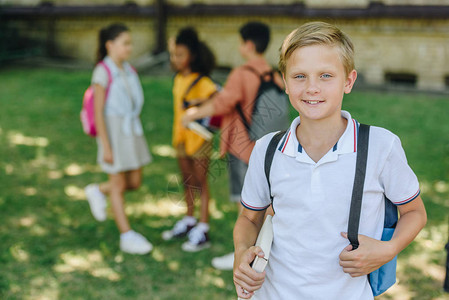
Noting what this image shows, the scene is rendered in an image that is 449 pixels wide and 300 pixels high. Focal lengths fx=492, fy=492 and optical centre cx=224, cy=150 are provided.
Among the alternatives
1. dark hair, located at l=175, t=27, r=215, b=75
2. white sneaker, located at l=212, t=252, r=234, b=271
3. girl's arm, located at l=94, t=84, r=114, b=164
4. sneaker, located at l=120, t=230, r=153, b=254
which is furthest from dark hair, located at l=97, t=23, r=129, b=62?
white sneaker, located at l=212, t=252, r=234, b=271

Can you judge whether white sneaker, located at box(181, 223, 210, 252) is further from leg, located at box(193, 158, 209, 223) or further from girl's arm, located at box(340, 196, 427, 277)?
girl's arm, located at box(340, 196, 427, 277)

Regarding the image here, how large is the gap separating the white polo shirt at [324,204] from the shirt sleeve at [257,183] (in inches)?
0.5

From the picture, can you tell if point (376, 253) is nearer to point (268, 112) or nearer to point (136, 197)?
point (268, 112)

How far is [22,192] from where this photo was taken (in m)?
5.69

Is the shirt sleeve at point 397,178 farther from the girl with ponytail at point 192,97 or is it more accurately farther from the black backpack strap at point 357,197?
the girl with ponytail at point 192,97

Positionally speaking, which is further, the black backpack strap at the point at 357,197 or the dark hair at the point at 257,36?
the dark hair at the point at 257,36

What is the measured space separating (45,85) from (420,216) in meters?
11.6

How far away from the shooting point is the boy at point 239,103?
3254 mm

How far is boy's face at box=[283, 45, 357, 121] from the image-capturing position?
1556mm

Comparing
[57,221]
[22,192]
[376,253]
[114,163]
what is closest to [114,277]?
[114,163]

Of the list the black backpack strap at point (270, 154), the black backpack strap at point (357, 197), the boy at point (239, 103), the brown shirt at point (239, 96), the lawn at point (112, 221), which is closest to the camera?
the black backpack strap at point (357, 197)

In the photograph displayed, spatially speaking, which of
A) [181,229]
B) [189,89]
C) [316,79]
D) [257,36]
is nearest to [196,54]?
[189,89]

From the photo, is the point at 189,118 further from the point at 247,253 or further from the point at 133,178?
the point at 247,253

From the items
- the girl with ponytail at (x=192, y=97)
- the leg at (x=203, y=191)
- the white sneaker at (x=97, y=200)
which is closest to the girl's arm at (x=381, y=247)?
the girl with ponytail at (x=192, y=97)
